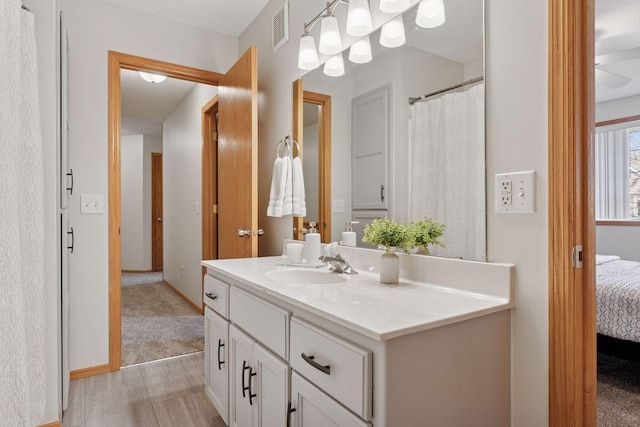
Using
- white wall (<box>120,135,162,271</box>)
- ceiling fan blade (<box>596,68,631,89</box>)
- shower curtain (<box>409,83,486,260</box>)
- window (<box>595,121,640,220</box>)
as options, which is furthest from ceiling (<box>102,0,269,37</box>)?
white wall (<box>120,135,162,271</box>)

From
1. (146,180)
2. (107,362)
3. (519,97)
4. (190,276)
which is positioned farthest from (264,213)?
(146,180)

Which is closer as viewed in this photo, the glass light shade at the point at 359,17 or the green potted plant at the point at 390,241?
the green potted plant at the point at 390,241

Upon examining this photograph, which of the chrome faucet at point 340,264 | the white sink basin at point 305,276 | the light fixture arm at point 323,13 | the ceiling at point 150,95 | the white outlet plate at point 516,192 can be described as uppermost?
the ceiling at point 150,95

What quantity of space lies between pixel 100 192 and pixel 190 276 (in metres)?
2.04

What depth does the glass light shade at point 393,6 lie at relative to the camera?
1.42 metres

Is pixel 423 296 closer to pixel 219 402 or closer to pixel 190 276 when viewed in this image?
pixel 219 402

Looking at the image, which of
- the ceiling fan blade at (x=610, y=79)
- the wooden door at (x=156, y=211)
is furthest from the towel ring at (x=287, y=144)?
the wooden door at (x=156, y=211)

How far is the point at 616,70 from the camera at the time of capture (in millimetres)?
3449

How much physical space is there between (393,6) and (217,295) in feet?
4.74

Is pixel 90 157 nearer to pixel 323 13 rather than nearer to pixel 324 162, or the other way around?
pixel 324 162

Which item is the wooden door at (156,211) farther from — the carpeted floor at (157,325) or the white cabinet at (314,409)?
the white cabinet at (314,409)

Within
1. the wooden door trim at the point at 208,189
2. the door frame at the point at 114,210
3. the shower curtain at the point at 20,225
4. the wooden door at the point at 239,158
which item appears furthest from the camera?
the wooden door trim at the point at 208,189

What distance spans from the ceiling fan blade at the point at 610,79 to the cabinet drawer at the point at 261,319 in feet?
10.2

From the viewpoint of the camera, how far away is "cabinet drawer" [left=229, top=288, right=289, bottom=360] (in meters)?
1.17
